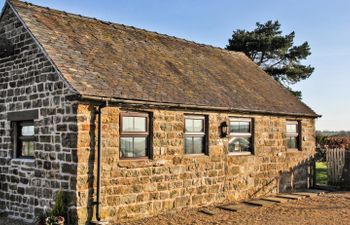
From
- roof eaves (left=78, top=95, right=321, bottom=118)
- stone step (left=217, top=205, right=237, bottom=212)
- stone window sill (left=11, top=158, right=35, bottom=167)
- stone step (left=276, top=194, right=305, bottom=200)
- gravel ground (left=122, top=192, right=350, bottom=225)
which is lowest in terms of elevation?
gravel ground (left=122, top=192, right=350, bottom=225)

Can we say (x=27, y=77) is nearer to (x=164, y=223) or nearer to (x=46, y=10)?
(x=46, y=10)

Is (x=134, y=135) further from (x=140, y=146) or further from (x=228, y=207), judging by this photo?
(x=228, y=207)

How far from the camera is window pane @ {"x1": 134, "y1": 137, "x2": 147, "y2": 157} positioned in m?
11.8

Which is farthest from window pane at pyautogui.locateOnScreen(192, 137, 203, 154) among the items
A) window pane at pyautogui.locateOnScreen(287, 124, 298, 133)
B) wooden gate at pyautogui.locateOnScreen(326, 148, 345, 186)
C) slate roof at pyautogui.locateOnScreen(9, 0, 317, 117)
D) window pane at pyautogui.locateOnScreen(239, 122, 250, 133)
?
wooden gate at pyautogui.locateOnScreen(326, 148, 345, 186)

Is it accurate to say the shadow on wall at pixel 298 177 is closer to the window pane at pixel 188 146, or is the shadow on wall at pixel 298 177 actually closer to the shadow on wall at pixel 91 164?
the window pane at pixel 188 146

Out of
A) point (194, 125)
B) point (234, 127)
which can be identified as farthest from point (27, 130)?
point (234, 127)

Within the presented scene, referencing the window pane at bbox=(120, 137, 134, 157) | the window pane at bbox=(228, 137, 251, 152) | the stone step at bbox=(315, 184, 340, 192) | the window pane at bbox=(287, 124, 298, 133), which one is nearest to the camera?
the window pane at bbox=(120, 137, 134, 157)

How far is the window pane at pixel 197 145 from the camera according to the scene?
13.5 m

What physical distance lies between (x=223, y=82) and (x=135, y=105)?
5.55m

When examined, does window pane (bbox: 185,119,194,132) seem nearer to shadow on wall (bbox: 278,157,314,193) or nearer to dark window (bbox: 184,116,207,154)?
dark window (bbox: 184,116,207,154)

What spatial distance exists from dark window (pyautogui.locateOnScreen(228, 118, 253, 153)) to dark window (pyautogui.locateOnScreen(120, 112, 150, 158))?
12.4ft

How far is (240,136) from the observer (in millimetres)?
15133

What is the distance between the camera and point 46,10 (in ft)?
45.2

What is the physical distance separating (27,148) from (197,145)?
16.2 feet
